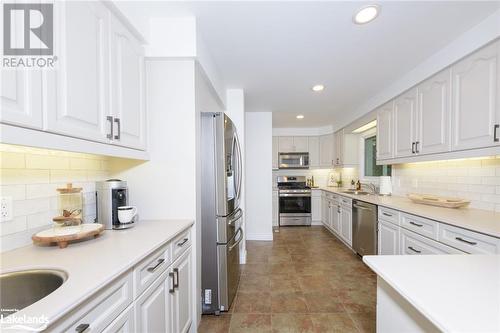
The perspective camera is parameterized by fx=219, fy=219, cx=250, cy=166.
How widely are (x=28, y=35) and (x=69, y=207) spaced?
3.05 ft

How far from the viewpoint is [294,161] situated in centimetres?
552

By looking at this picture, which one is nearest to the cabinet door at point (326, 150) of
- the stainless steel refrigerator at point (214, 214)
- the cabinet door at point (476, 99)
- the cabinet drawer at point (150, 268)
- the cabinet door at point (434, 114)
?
the cabinet door at point (434, 114)

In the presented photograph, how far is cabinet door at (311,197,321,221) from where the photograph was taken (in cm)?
542

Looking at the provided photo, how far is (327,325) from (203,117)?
2105 millimetres

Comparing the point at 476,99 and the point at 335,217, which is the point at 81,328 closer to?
the point at 476,99

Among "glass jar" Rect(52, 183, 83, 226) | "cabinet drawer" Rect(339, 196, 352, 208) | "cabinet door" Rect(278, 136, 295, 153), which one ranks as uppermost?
"cabinet door" Rect(278, 136, 295, 153)

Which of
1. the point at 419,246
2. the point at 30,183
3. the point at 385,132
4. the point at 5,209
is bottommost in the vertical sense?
the point at 419,246

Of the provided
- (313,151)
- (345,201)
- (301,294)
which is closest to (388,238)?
Answer: (301,294)

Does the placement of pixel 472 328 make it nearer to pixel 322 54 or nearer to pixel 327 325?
pixel 327 325

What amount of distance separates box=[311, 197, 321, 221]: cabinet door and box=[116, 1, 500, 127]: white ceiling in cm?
302

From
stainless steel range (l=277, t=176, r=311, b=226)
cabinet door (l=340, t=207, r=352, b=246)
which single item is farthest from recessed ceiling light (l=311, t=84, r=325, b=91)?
stainless steel range (l=277, t=176, r=311, b=226)

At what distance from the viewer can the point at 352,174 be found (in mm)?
4980

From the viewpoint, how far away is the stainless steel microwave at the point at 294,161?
18.0ft

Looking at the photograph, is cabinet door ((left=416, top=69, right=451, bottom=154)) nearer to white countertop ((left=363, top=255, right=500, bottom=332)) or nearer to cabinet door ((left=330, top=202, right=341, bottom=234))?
white countertop ((left=363, top=255, right=500, bottom=332))
